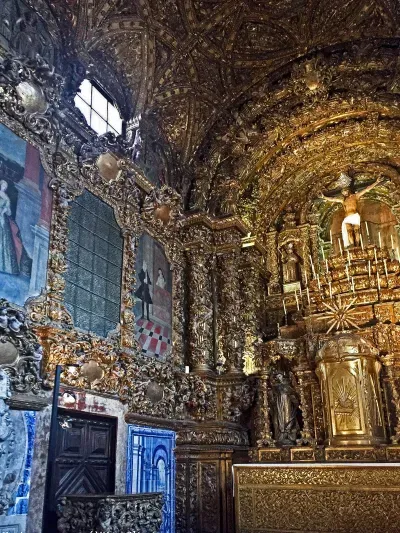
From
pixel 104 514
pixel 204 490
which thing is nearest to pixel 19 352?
pixel 104 514

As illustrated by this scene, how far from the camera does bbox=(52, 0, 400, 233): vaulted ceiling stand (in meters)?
10.6

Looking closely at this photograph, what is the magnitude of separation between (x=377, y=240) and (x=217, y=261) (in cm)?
369

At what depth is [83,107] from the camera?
9688 mm

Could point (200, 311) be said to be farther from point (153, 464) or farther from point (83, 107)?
point (83, 107)

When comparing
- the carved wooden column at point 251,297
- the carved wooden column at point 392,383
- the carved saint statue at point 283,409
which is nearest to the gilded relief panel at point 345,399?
the carved wooden column at point 392,383

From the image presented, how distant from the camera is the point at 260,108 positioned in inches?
481

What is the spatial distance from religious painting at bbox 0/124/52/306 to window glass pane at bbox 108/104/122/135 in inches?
116

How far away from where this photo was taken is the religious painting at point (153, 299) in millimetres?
9641

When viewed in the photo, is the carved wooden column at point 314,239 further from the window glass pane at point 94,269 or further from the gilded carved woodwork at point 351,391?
the window glass pane at point 94,269

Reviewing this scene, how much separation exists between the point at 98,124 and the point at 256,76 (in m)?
4.17

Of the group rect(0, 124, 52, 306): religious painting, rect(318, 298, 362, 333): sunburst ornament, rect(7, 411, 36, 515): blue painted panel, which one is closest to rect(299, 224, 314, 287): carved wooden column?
rect(318, 298, 362, 333): sunburst ornament

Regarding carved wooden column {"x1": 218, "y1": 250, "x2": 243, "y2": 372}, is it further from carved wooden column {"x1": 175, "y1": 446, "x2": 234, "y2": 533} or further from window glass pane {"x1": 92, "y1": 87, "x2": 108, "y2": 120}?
window glass pane {"x1": 92, "y1": 87, "x2": 108, "y2": 120}

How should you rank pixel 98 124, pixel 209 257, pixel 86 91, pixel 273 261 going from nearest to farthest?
pixel 86 91, pixel 98 124, pixel 209 257, pixel 273 261

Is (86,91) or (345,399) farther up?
(86,91)
